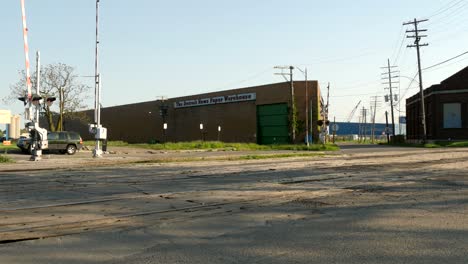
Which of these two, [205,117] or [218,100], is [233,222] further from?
[205,117]

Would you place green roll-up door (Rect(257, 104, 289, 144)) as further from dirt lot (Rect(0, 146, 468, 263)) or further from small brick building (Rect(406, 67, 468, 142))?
dirt lot (Rect(0, 146, 468, 263))

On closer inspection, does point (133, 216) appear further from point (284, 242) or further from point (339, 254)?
point (339, 254)

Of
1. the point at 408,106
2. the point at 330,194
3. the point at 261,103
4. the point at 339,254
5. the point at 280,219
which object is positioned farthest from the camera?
the point at 408,106

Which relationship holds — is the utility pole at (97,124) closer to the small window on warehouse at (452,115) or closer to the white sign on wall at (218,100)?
the white sign on wall at (218,100)

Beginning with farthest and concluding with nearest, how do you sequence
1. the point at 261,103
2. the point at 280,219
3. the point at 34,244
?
the point at 261,103, the point at 280,219, the point at 34,244

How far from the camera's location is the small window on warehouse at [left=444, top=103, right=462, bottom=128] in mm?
64125

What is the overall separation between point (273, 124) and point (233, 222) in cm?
5535

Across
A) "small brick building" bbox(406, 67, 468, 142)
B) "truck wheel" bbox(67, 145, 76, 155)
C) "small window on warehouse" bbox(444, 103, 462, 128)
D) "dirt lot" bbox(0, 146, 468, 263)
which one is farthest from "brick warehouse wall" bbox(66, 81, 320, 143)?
"dirt lot" bbox(0, 146, 468, 263)

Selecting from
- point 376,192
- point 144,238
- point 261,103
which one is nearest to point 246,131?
point 261,103

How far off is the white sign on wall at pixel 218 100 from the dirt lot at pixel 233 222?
53178 mm

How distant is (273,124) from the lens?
6259 centimetres

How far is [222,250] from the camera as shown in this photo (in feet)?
19.0

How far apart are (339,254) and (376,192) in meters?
6.04

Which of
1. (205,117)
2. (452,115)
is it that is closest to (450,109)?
(452,115)
